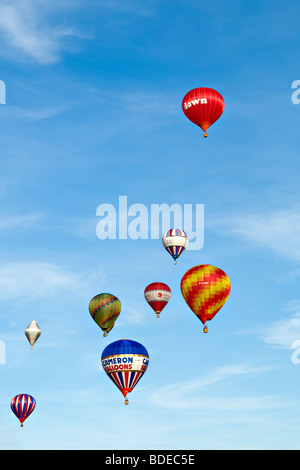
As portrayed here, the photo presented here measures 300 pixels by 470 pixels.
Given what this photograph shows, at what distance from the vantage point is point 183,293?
2331 inches

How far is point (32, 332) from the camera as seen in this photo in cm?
7481

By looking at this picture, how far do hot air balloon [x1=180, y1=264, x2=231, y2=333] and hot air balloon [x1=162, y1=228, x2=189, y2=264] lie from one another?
8.63 metres

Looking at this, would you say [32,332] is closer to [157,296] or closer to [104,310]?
[104,310]

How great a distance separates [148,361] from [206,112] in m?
22.0

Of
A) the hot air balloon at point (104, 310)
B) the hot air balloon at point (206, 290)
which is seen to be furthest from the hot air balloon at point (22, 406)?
the hot air balloon at point (206, 290)

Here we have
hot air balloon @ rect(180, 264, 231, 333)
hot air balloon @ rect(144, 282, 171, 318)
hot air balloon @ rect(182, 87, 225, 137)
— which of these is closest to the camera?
hot air balloon @ rect(180, 264, 231, 333)

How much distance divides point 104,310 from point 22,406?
1417cm

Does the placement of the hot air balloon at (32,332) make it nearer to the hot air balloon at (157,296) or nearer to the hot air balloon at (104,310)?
the hot air balloon at (104,310)

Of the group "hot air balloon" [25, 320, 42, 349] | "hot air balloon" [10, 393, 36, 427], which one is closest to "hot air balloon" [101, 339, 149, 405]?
"hot air balloon" [10, 393, 36, 427]

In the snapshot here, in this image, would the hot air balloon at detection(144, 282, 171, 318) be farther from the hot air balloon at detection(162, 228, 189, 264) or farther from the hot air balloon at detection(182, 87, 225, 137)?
the hot air balloon at detection(182, 87, 225, 137)

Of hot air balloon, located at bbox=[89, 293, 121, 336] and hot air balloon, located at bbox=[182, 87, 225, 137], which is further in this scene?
hot air balloon, located at bbox=[89, 293, 121, 336]

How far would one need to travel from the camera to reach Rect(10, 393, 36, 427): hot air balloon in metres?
72.4
